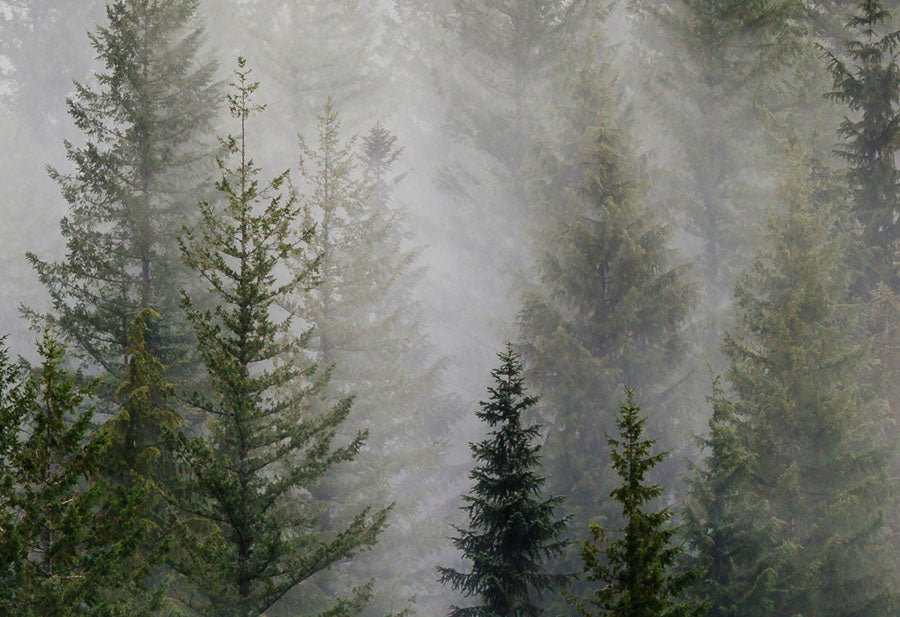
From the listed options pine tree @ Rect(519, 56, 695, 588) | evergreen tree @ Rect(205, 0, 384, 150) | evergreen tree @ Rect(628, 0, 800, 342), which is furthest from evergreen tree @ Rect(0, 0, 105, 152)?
pine tree @ Rect(519, 56, 695, 588)

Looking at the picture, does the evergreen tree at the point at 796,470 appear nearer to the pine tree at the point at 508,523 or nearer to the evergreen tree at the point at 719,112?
the pine tree at the point at 508,523

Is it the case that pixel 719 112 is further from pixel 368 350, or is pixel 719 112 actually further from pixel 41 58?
pixel 41 58

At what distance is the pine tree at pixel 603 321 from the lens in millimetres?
17250

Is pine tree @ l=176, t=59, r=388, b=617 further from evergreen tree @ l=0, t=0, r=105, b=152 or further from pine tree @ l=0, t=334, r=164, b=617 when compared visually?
evergreen tree @ l=0, t=0, r=105, b=152

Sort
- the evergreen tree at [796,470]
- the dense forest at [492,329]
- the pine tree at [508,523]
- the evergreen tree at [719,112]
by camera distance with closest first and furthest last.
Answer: the dense forest at [492,329], the pine tree at [508,523], the evergreen tree at [796,470], the evergreen tree at [719,112]

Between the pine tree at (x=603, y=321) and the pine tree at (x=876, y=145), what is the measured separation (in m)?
4.56

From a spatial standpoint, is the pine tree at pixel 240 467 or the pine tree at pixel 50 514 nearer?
the pine tree at pixel 50 514

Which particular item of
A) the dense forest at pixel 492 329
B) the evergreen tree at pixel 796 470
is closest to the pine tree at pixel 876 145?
the dense forest at pixel 492 329

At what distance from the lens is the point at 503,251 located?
103ft

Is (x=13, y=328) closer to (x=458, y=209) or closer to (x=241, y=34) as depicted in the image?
(x=241, y=34)

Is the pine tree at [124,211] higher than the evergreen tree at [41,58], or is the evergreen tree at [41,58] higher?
the evergreen tree at [41,58]

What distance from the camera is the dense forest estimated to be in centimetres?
760

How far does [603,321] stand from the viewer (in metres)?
18.1

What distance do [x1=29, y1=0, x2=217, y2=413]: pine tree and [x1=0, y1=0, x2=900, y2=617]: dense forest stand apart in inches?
3.3
